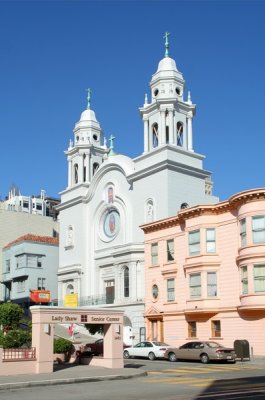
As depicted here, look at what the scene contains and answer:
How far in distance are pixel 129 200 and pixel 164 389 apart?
4084cm

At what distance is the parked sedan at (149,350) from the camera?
125 ft

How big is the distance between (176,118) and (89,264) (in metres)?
18.2

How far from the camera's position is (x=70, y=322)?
94.8ft

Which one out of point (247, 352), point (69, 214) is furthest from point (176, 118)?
point (247, 352)

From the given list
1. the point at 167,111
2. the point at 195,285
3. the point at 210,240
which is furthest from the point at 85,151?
the point at 195,285

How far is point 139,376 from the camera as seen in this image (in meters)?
25.6

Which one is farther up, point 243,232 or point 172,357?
point 243,232

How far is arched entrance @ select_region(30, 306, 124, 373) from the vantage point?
89.2 ft

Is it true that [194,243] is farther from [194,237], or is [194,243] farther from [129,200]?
[129,200]

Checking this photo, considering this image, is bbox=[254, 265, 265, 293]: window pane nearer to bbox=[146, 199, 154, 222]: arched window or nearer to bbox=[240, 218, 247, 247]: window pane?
bbox=[240, 218, 247, 247]: window pane

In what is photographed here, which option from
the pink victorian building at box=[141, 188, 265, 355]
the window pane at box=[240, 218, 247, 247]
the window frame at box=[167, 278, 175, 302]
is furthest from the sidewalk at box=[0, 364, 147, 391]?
the window frame at box=[167, 278, 175, 302]

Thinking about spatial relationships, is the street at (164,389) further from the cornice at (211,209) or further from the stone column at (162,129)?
the stone column at (162,129)

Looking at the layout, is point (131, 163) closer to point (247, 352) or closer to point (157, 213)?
point (157, 213)

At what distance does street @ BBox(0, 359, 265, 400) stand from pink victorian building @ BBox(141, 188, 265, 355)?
538 inches
